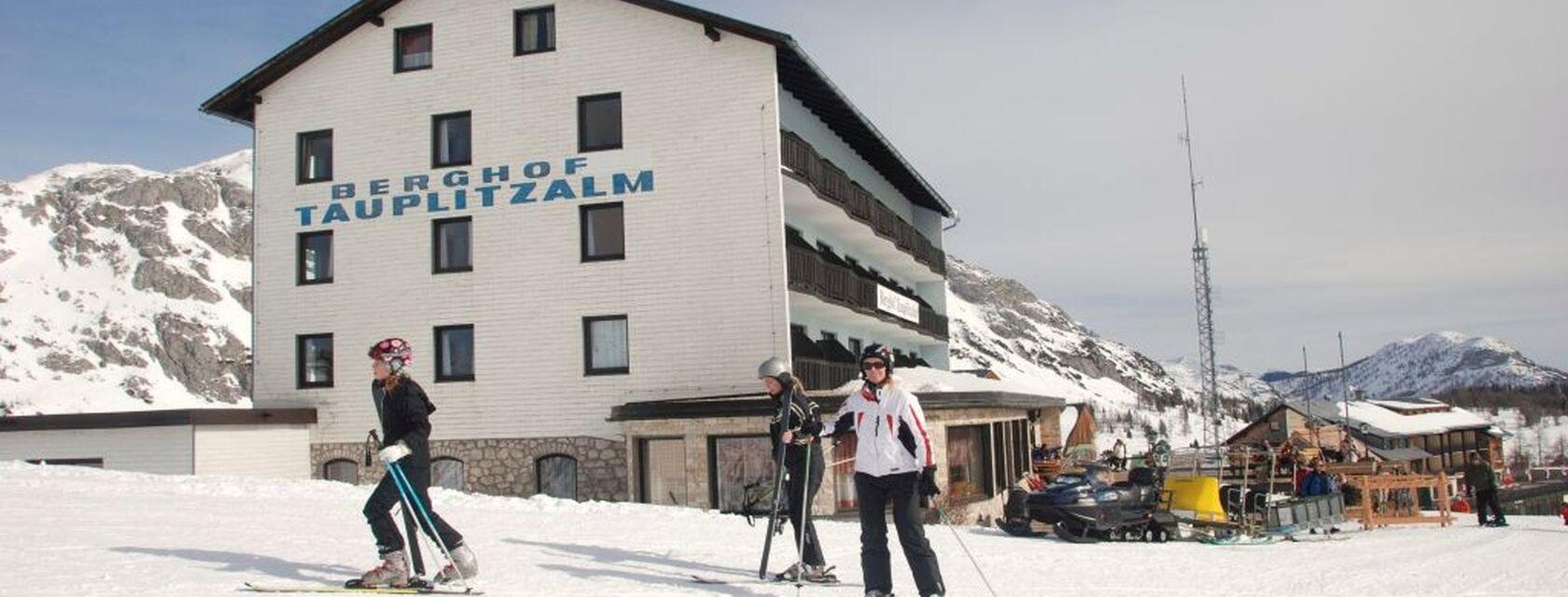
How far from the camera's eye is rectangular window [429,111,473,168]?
94.5ft

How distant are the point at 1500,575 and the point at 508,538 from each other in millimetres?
9867

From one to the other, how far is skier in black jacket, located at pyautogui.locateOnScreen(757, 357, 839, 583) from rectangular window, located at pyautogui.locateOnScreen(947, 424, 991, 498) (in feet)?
47.8

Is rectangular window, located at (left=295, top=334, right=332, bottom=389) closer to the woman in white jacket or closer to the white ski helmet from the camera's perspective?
the white ski helmet

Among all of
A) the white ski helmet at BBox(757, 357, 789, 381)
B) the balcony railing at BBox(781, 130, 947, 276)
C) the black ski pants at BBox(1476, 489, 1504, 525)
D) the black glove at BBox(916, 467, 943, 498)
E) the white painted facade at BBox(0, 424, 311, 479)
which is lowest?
the black ski pants at BBox(1476, 489, 1504, 525)

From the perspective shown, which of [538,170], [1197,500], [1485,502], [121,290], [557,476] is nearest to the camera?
[1197,500]

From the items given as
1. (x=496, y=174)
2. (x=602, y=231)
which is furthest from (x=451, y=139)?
(x=602, y=231)

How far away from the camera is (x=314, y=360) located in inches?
1168

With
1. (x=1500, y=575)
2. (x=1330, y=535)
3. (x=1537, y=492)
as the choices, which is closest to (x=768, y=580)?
(x=1500, y=575)

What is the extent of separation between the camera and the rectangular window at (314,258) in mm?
29672

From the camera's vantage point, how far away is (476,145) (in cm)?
2864

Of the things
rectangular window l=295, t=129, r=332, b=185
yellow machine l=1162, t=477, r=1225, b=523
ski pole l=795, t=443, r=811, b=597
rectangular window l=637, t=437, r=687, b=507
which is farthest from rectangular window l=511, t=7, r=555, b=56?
ski pole l=795, t=443, r=811, b=597

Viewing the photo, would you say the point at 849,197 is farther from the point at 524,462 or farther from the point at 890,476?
the point at 890,476

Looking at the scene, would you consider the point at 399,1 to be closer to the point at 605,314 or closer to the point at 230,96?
the point at 230,96

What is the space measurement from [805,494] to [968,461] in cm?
1629
